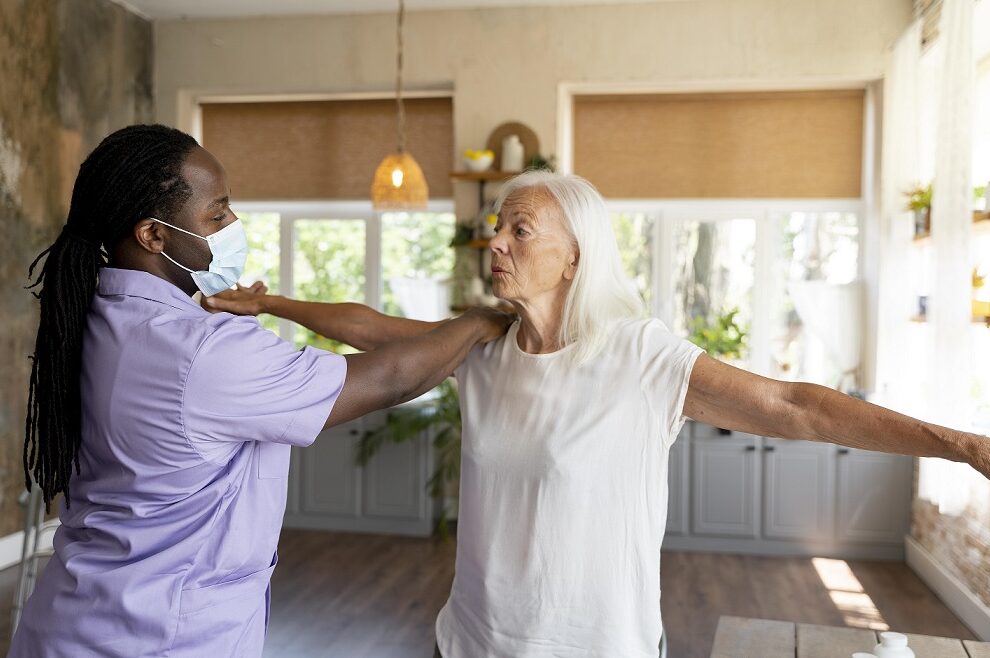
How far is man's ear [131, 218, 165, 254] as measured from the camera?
1310mm

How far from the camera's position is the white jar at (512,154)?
538 centimetres

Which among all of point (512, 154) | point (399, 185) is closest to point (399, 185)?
point (399, 185)

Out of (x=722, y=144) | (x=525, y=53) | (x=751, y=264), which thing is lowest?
(x=751, y=264)

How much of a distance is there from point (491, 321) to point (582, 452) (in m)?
0.34

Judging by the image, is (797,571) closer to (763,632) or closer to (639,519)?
(763,632)

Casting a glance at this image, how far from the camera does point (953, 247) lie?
154 inches

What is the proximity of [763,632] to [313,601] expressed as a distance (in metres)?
2.46

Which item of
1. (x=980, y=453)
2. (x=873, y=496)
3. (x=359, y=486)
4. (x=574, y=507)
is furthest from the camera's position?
(x=359, y=486)

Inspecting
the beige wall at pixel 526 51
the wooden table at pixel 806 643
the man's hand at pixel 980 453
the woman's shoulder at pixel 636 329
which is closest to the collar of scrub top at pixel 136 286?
the woman's shoulder at pixel 636 329

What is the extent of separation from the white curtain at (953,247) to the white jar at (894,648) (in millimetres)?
2094

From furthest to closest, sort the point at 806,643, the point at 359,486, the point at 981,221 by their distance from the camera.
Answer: the point at 359,486 → the point at 981,221 → the point at 806,643

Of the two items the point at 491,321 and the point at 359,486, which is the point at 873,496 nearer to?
the point at 359,486

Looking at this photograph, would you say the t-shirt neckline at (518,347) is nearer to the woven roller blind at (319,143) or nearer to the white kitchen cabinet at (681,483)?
the white kitchen cabinet at (681,483)

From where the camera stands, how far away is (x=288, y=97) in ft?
19.9
